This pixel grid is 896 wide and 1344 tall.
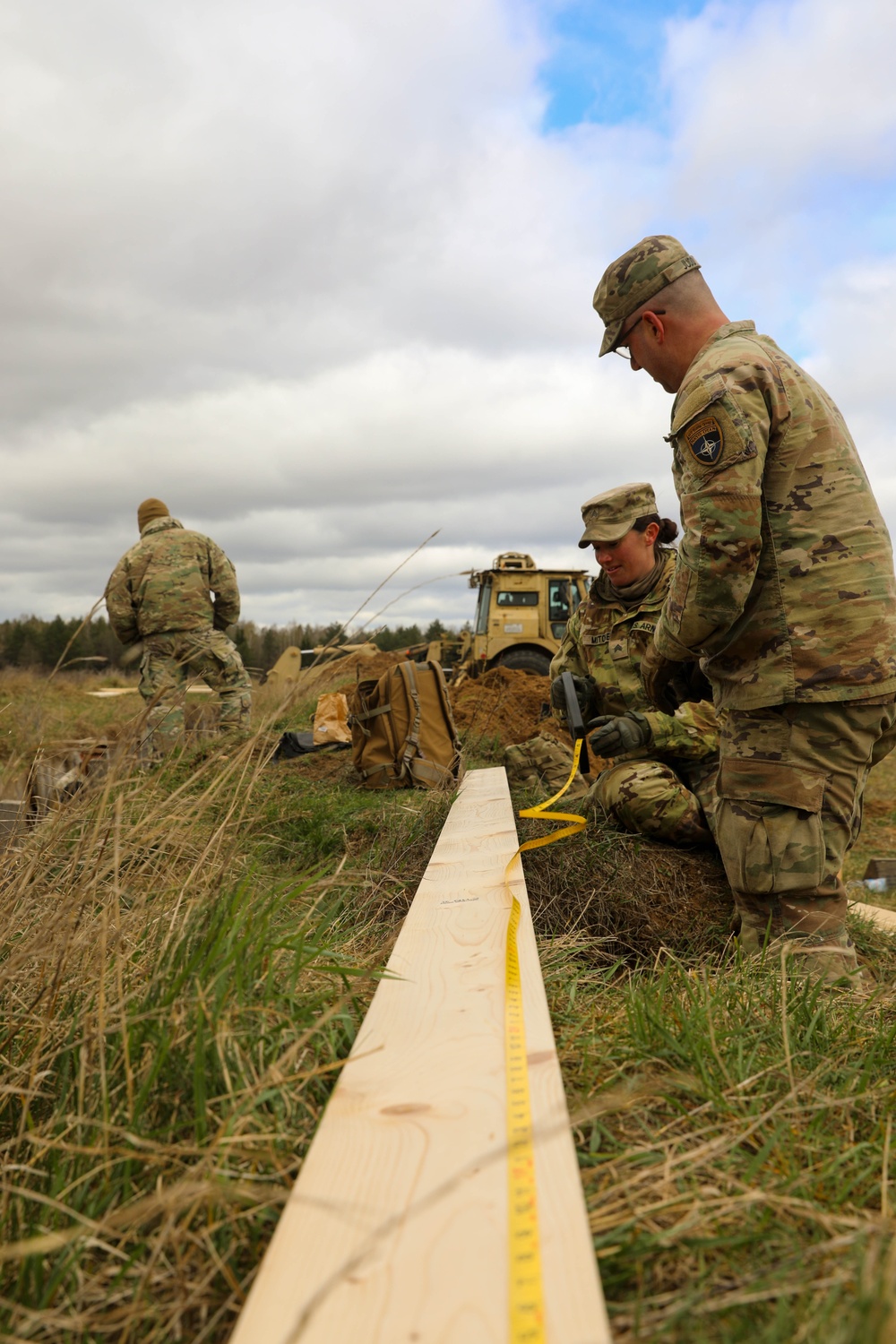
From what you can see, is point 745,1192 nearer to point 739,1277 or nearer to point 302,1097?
point 739,1277

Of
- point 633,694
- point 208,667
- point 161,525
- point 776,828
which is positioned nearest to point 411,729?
point 633,694

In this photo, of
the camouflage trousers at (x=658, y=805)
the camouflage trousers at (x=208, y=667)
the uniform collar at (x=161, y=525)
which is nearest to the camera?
the camouflage trousers at (x=658, y=805)

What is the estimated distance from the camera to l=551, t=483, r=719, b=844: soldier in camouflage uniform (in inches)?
138

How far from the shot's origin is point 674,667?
319 centimetres

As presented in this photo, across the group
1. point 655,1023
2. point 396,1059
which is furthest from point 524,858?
point 396,1059

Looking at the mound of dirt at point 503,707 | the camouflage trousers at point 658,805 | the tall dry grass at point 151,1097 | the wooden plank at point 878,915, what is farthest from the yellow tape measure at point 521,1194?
the mound of dirt at point 503,707

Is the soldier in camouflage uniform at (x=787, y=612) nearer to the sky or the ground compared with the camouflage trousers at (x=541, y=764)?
nearer to the sky

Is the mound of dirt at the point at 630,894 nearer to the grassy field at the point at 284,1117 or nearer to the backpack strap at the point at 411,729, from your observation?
the grassy field at the point at 284,1117

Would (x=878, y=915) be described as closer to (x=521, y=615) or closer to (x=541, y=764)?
(x=541, y=764)

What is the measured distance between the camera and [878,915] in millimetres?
3857

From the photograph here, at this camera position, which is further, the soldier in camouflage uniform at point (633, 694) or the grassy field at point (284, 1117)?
the soldier in camouflage uniform at point (633, 694)

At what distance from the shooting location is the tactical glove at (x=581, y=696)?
4006mm

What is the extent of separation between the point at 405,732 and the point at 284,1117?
3.88 m

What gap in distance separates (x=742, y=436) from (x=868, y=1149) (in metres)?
1.73
